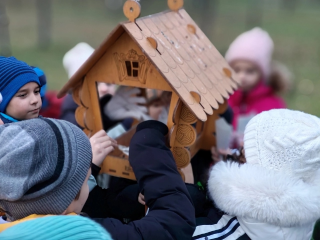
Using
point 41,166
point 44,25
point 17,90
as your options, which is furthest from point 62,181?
point 44,25

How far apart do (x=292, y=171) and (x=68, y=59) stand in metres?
1.63

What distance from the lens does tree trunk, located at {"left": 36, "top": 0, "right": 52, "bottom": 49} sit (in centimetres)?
899

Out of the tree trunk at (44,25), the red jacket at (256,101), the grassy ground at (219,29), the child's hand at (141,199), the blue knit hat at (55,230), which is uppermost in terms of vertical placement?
the blue knit hat at (55,230)

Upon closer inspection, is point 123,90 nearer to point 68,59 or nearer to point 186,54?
point 186,54

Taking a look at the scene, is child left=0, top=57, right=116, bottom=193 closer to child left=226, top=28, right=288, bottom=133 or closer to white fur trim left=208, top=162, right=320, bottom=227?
white fur trim left=208, top=162, right=320, bottom=227

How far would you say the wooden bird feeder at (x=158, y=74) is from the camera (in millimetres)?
1254

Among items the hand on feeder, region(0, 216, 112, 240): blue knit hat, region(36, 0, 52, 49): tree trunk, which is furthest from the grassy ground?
region(0, 216, 112, 240): blue knit hat

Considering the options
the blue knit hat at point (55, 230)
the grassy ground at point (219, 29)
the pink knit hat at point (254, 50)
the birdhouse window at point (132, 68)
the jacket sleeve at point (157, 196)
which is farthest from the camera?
the grassy ground at point (219, 29)

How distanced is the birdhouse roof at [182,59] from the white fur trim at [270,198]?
0.24m

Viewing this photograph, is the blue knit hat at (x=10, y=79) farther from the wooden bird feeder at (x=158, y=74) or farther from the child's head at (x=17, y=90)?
the wooden bird feeder at (x=158, y=74)

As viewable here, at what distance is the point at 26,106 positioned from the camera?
1.31m

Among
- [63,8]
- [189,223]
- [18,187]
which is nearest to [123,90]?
[189,223]

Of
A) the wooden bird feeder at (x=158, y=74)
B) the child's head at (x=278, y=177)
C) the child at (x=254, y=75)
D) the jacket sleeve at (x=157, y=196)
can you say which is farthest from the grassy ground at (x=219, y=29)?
the jacket sleeve at (x=157, y=196)

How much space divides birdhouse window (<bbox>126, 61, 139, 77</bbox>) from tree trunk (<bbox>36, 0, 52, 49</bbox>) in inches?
319
